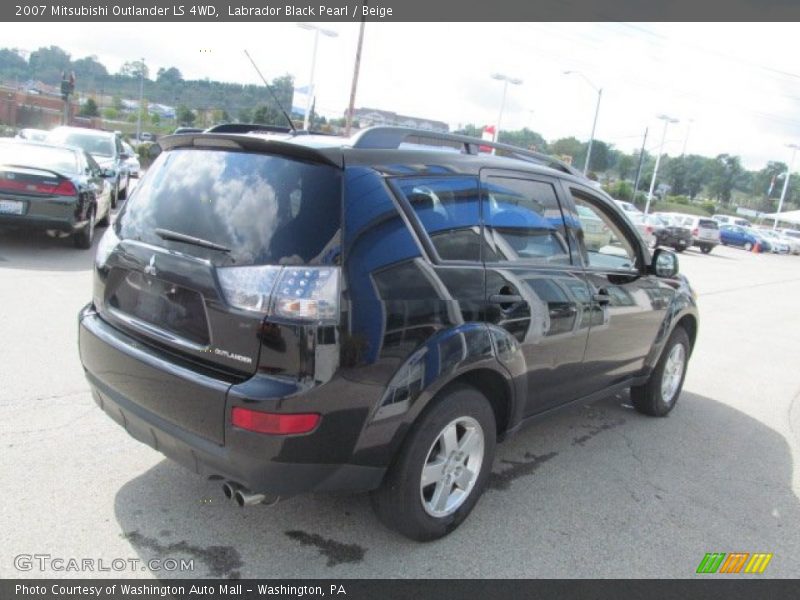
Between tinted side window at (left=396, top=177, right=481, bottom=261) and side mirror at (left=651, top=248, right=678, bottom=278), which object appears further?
side mirror at (left=651, top=248, right=678, bottom=278)

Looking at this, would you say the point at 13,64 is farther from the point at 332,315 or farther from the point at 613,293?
the point at 332,315

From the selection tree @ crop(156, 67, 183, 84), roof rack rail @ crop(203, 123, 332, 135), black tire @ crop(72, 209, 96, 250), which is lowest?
black tire @ crop(72, 209, 96, 250)

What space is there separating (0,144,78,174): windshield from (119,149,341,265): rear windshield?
6854 mm

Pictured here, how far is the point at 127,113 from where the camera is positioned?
89250 mm

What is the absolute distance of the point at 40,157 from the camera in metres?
9.27

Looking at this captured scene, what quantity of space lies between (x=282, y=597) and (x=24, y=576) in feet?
3.29

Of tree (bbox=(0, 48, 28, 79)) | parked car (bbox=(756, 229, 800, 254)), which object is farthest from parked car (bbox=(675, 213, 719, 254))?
tree (bbox=(0, 48, 28, 79))

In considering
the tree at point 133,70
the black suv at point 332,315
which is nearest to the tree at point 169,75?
the tree at point 133,70

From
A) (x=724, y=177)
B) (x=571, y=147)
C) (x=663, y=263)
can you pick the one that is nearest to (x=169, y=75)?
(x=663, y=263)

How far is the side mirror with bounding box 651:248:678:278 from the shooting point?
15.4 feet

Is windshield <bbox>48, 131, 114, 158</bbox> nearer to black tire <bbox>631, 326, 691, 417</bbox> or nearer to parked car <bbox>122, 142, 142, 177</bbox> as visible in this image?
parked car <bbox>122, 142, 142, 177</bbox>

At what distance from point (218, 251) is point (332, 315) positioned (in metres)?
0.56

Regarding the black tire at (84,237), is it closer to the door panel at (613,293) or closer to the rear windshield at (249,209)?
the rear windshield at (249,209)

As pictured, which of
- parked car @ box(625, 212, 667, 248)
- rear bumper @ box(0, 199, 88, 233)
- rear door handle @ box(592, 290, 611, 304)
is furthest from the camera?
parked car @ box(625, 212, 667, 248)
